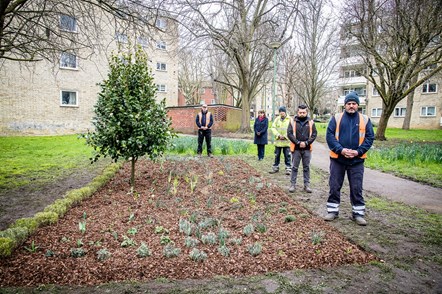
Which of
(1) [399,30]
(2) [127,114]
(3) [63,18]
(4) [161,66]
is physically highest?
(4) [161,66]

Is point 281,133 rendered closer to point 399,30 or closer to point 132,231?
point 132,231

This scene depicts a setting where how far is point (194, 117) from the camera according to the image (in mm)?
23406

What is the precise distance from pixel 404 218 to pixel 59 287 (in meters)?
5.25

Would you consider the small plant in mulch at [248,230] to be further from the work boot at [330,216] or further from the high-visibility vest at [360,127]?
the high-visibility vest at [360,127]

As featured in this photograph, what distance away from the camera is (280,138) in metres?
8.91

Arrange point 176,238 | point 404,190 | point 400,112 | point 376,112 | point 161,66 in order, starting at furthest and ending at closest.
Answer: point 376,112
point 400,112
point 161,66
point 404,190
point 176,238

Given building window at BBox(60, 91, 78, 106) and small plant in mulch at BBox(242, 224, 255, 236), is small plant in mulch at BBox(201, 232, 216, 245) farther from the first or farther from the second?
building window at BBox(60, 91, 78, 106)

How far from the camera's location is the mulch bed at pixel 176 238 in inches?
121

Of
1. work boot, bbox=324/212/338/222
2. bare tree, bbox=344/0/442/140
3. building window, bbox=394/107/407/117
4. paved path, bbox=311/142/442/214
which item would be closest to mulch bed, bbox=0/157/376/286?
work boot, bbox=324/212/338/222

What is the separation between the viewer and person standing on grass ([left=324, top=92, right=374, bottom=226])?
15.5ft

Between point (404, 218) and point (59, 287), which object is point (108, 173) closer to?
→ point (59, 287)

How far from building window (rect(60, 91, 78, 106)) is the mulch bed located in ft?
63.6

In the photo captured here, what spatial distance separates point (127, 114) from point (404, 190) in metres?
6.79

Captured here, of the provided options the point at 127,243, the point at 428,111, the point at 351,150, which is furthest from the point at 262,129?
the point at 428,111
